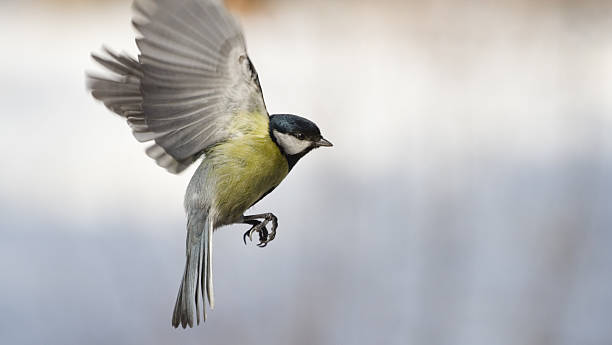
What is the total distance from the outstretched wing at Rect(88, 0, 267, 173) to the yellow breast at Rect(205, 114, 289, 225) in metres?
0.02

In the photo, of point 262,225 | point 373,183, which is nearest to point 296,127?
point 262,225

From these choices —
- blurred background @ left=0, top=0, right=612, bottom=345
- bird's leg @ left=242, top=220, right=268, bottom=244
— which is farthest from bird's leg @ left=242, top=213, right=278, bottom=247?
blurred background @ left=0, top=0, right=612, bottom=345

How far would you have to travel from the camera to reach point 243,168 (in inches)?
36.5

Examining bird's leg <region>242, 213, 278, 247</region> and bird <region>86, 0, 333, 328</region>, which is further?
bird's leg <region>242, 213, 278, 247</region>

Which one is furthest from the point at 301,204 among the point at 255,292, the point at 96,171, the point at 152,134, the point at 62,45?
the point at 152,134

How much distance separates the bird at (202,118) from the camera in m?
0.79

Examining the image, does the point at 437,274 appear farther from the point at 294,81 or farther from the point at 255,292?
the point at 294,81

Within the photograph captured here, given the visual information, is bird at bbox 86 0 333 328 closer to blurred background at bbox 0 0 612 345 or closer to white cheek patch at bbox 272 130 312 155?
white cheek patch at bbox 272 130 312 155

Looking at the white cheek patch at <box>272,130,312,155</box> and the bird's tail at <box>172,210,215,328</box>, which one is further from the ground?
the white cheek patch at <box>272,130,312,155</box>

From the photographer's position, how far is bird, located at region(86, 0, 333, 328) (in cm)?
79

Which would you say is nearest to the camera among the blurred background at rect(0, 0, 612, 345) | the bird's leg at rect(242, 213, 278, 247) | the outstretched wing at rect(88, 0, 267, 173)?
the outstretched wing at rect(88, 0, 267, 173)

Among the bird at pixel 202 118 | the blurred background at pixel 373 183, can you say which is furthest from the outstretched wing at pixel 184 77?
the blurred background at pixel 373 183

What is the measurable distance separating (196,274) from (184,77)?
170 millimetres

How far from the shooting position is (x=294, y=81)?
313cm
